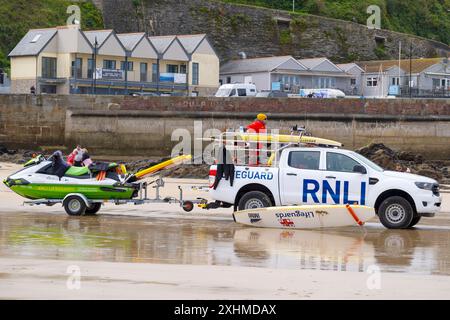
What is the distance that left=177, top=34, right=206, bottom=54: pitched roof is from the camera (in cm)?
7306

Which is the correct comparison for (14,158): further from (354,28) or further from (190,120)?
(354,28)

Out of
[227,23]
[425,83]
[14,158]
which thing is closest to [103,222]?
[14,158]

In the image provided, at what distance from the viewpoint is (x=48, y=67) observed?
66.4 m

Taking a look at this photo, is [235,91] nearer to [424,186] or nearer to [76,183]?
[76,183]

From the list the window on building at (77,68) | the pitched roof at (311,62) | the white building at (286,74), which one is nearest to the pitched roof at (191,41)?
the white building at (286,74)

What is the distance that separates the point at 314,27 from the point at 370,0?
1333 cm

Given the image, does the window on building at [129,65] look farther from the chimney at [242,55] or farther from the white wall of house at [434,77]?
the white wall of house at [434,77]

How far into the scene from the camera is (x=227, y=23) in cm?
8600

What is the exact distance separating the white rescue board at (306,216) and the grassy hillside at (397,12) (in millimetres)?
78846

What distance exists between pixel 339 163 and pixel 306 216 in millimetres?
1417

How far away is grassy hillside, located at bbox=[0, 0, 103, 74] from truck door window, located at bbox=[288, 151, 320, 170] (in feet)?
176

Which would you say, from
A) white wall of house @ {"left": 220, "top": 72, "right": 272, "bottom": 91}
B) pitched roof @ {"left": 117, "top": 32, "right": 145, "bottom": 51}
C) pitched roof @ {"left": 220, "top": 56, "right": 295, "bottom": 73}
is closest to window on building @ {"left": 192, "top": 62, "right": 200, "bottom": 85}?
white wall of house @ {"left": 220, "top": 72, "right": 272, "bottom": 91}

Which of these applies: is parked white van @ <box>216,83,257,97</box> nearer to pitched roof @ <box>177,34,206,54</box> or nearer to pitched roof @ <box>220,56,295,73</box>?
pitched roof @ <box>177,34,206,54</box>

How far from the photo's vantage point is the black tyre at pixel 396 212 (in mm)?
18781
